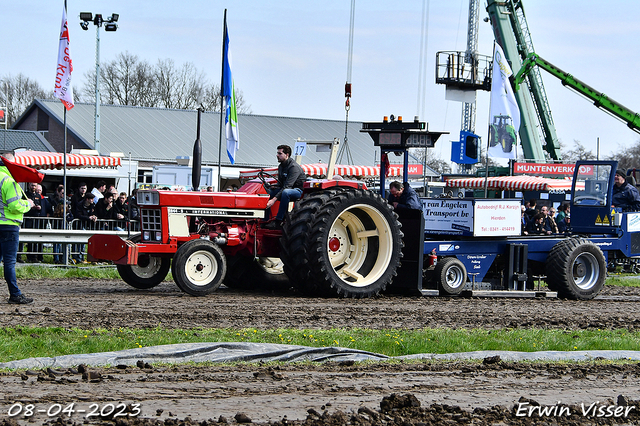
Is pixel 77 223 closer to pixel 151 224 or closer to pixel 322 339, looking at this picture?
pixel 151 224

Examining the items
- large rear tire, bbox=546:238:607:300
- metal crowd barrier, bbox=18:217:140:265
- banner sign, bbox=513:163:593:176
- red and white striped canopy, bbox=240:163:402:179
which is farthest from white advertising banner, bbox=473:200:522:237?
banner sign, bbox=513:163:593:176

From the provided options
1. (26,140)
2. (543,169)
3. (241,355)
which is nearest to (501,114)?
(241,355)

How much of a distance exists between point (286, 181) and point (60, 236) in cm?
615

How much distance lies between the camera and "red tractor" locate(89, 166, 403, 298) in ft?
36.5

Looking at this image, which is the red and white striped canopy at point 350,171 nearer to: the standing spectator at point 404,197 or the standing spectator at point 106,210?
the standing spectator at point 106,210

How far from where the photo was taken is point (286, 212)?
458 inches

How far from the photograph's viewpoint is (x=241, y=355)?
6.50 meters

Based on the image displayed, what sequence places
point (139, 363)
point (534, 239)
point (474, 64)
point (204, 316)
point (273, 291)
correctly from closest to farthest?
1. point (139, 363)
2. point (204, 316)
3. point (273, 291)
4. point (534, 239)
5. point (474, 64)

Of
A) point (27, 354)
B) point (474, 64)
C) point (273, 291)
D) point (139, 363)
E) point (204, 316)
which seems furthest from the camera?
point (474, 64)

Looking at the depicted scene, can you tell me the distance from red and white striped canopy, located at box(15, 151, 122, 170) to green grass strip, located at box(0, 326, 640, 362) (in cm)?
1534

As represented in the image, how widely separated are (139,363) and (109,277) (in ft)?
28.3

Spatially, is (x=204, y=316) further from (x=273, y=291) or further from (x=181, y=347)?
(x=273, y=291)

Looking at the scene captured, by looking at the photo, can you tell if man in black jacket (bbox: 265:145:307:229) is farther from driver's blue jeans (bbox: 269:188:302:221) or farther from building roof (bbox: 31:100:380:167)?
building roof (bbox: 31:100:380:167)

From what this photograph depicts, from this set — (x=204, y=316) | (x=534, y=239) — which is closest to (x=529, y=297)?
(x=534, y=239)
